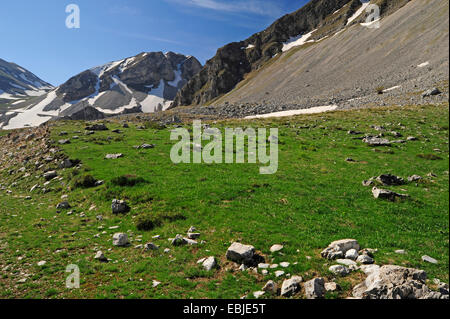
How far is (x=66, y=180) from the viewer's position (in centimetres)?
2517

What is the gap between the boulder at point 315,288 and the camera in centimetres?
823

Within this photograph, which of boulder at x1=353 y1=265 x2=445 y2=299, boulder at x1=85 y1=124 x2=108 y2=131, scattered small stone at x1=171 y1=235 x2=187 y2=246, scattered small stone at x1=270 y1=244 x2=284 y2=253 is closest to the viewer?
boulder at x1=353 y1=265 x2=445 y2=299

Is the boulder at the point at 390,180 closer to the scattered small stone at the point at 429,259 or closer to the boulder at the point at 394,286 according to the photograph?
the scattered small stone at the point at 429,259

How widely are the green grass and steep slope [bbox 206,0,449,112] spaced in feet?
159

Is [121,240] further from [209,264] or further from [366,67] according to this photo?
[366,67]

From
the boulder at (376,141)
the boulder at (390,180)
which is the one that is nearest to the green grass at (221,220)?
the boulder at (390,180)

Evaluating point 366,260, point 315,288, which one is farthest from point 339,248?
point 315,288

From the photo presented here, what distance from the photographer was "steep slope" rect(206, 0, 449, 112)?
80.6 metres

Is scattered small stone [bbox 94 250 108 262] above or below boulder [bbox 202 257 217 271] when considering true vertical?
below

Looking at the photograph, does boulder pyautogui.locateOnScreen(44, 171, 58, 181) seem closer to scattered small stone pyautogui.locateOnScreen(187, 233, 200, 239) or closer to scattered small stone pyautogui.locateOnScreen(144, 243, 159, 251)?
scattered small stone pyautogui.locateOnScreen(144, 243, 159, 251)

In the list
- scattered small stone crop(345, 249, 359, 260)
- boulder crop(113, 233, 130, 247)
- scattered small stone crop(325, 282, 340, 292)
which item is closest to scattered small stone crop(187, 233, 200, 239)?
boulder crop(113, 233, 130, 247)

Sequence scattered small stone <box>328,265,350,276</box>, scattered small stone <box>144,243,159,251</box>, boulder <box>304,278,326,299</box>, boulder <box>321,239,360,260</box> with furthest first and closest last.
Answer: scattered small stone <box>144,243,159,251</box> → boulder <box>321,239,360,260</box> → scattered small stone <box>328,265,350,276</box> → boulder <box>304,278,326,299</box>

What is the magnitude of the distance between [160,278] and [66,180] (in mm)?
20379
